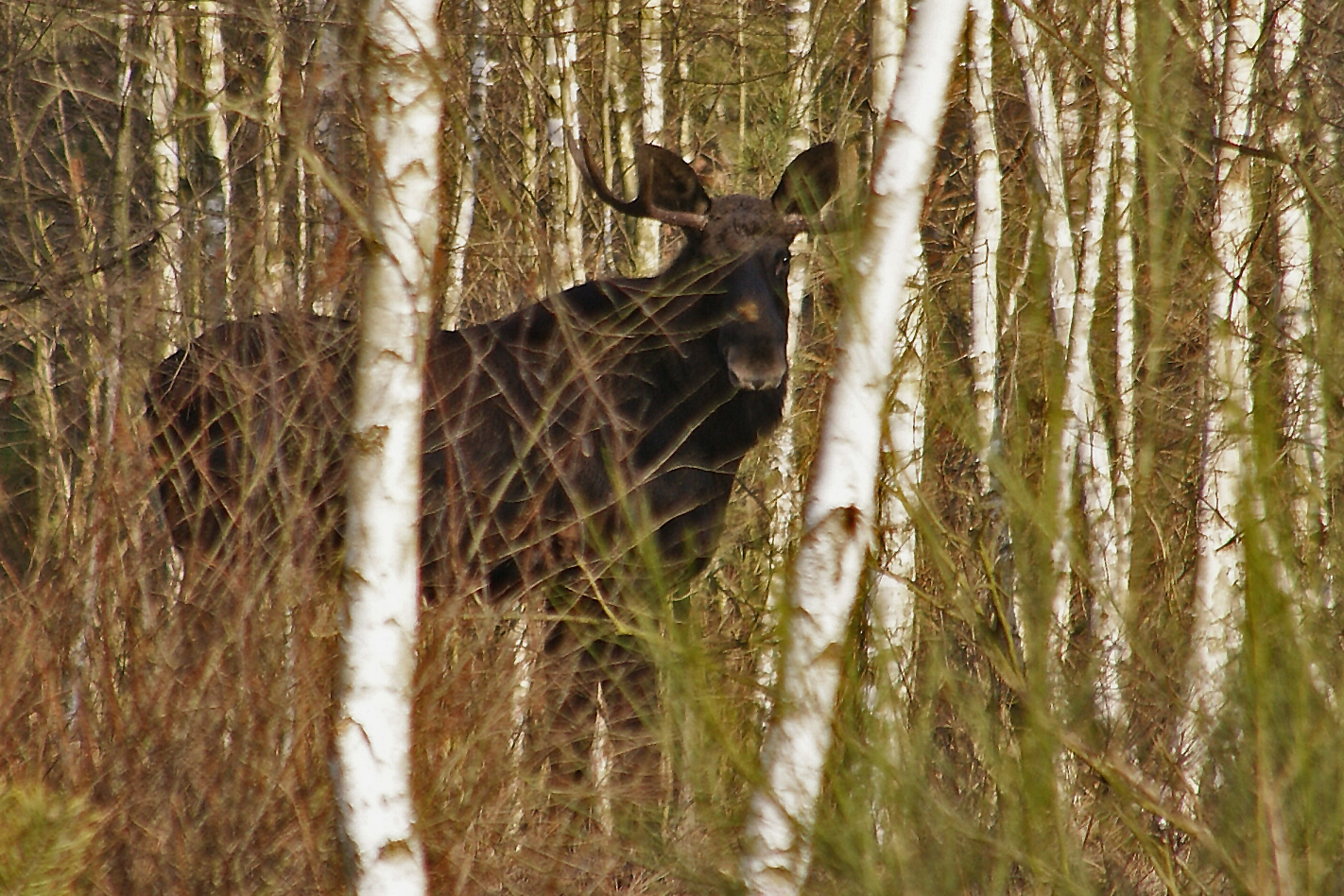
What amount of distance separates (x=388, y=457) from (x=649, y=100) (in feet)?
16.7

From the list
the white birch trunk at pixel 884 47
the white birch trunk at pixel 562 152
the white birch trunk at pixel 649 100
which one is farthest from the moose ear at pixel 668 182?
the white birch trunk at pixel 884 47

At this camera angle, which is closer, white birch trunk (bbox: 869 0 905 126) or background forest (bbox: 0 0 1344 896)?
background forest (bbox: 0 0 1344 896)

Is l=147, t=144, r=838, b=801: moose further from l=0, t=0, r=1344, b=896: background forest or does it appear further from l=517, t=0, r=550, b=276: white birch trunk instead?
l=517, t=0, r=550, b=276: white birch trunk

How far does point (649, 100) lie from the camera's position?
301 inches

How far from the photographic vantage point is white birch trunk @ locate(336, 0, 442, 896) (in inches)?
117

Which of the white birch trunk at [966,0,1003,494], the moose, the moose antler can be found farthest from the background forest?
the moose antler

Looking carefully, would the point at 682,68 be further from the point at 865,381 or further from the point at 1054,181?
the point at 865,381

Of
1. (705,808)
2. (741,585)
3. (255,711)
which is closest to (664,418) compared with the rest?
(741,585)

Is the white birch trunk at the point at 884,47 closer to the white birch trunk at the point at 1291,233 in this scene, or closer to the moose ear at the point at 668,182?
the moose ear at the point at 668,182

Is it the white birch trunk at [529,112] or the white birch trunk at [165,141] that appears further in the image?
the white birch trunk at [529,112]

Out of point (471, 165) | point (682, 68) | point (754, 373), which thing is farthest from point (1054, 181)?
point (682, 68)

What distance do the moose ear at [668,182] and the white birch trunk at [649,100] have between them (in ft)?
2.81

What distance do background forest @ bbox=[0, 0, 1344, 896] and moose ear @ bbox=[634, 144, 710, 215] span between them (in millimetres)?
830

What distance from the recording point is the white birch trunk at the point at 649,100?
7.29 meters
